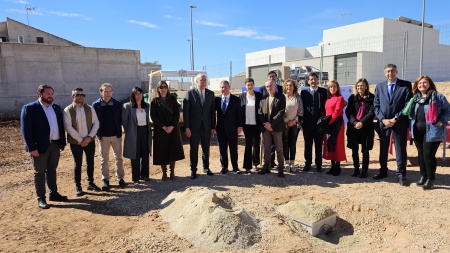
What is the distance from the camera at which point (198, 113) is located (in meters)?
6.11

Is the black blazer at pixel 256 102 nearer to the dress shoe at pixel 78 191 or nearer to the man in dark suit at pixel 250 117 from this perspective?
the man in dark suit at pixel 250 117

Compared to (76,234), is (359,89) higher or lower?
higher

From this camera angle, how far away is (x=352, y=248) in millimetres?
4113

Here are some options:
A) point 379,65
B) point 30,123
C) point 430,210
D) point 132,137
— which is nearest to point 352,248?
point 430,210

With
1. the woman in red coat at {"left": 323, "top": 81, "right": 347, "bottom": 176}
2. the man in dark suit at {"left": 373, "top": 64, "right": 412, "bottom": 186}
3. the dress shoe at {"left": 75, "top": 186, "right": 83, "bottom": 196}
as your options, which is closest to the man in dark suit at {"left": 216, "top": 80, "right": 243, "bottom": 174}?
the woman in red coat at {"left": 323, "top": 81, "right": 347, "bottom": 176}

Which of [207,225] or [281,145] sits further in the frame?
[281,145]

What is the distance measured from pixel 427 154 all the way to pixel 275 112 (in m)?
2.55

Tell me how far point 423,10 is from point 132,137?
14.6 m

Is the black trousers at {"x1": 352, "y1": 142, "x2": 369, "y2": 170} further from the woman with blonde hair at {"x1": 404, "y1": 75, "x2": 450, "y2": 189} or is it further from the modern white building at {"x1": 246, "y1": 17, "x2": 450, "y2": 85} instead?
the modern white building at {"x1": 246, "y1": 17, "x2": 450, "y2": 85}

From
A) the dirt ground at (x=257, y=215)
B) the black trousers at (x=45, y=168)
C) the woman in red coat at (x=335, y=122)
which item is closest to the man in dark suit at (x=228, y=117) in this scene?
the dirt ground at (x=257, y=215)

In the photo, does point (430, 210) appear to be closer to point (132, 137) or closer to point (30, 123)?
point (132, 137)

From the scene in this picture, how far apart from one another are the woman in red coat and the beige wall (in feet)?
59.7

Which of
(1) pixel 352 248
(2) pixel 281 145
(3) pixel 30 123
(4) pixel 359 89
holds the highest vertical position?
(4) pixel 359 89

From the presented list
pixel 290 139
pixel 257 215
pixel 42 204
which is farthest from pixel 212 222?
pixel 290 139
